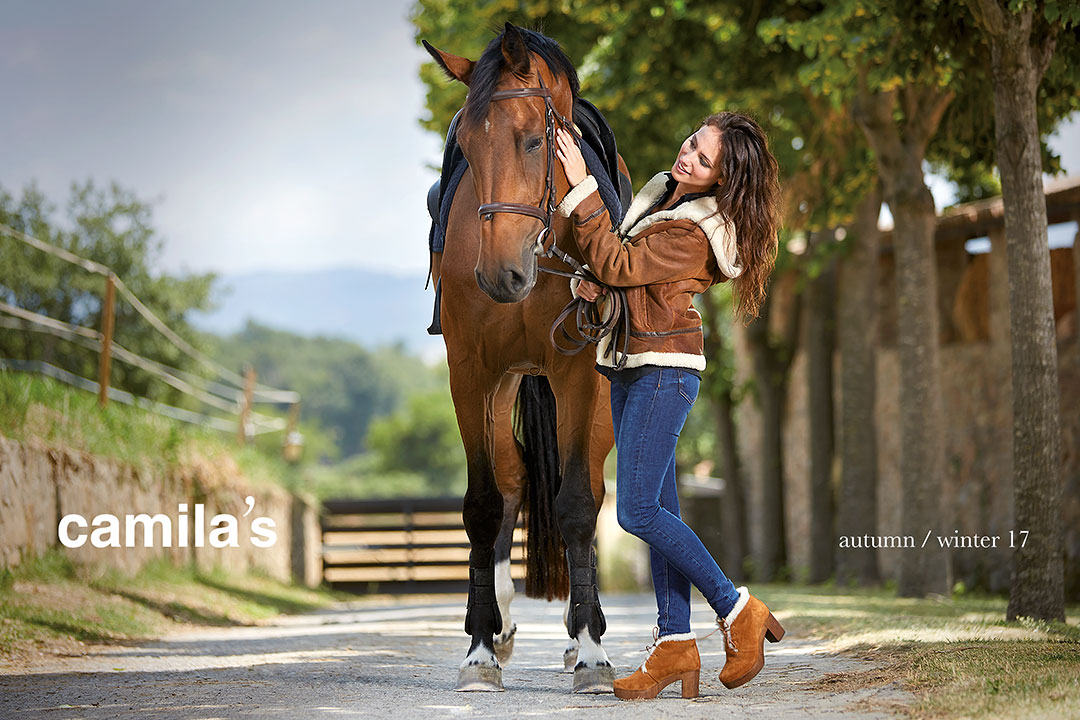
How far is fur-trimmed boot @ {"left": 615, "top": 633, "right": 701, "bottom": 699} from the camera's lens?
3.92 meters

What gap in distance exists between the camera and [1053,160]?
8.95 m

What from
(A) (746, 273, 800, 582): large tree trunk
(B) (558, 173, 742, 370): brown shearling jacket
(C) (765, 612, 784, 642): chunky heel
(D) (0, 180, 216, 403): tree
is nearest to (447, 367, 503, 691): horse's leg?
(B) (558, 173, 742, 370): brown shearling jacket

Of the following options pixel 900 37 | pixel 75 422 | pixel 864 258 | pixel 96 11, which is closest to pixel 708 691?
pixel 900 37

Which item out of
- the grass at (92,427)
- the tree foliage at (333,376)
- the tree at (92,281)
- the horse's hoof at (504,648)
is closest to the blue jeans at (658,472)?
the horse's hoof at (504,648)

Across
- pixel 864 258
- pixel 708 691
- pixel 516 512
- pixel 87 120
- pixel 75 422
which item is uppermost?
pixel 87 120

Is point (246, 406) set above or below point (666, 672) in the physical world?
above

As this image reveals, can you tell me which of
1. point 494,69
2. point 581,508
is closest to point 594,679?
point 581,508

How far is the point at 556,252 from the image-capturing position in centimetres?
399

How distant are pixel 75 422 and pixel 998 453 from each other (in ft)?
32.7

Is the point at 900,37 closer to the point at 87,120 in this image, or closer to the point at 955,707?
the point at 955,707

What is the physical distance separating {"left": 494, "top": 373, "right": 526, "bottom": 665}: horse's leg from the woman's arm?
119 cm

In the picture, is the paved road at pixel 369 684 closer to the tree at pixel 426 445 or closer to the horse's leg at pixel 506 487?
the horse's leg at pixel 506 487

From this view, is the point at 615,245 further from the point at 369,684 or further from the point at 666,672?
the point at 369,684

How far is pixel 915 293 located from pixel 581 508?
20.3 ft
